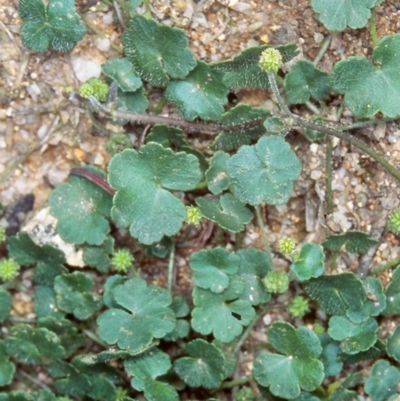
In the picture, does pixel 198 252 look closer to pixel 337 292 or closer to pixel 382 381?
pixel 337 292

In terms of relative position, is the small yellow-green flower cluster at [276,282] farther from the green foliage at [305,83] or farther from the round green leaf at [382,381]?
the green foliage at [305,83]

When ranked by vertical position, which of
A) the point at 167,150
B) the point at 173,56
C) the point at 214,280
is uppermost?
the point at 173,56

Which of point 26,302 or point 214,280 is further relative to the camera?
point 26,302

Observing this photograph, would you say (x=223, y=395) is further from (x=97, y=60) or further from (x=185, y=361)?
(x=97, y=60)

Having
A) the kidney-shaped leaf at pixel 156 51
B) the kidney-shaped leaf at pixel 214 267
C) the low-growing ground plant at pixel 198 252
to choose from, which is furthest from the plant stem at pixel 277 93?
the kidney-shaped leaf at pixel 214 267

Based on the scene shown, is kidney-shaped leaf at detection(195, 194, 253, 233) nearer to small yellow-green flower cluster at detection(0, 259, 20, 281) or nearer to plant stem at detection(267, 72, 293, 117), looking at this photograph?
plant stem at detection(267, 72, 293, 117)

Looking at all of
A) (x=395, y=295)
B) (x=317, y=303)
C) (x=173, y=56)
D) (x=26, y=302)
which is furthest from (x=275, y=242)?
(x=26, y=302)

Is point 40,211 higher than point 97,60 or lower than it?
lower

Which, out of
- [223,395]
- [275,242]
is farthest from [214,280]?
[223,395]
